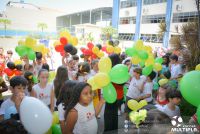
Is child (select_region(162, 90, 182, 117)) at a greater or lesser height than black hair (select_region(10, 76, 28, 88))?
lesser

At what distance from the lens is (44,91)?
3180mm

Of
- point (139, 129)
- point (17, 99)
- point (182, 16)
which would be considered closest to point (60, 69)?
point (17, 99)

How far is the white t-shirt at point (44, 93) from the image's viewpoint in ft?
10.3

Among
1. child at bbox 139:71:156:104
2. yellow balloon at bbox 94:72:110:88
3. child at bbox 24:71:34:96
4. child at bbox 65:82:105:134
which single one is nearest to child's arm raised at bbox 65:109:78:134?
child at bbox 65:82:105:134

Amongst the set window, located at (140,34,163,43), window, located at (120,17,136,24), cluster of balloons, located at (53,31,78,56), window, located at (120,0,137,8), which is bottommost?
cluster of balloons, located at (53,31,78,56)

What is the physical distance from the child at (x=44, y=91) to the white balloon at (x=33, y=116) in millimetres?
1428

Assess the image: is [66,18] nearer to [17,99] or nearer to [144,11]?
[144,11]

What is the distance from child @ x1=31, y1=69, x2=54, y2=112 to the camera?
3145mm

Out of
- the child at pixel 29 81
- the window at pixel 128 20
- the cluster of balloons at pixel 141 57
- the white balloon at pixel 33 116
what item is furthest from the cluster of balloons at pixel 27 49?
the window at pixel 128 20

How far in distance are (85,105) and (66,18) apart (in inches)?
2395

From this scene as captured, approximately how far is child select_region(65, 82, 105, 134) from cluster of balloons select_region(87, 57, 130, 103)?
204 millimetres

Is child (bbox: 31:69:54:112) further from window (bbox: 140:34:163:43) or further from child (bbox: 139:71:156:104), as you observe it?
window (bbox: 140:34:163:43)

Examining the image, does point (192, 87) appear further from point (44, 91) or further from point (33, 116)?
point (44, 91)

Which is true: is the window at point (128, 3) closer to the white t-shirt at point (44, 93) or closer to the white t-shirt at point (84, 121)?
the white t-shirt at point (44, 93)
